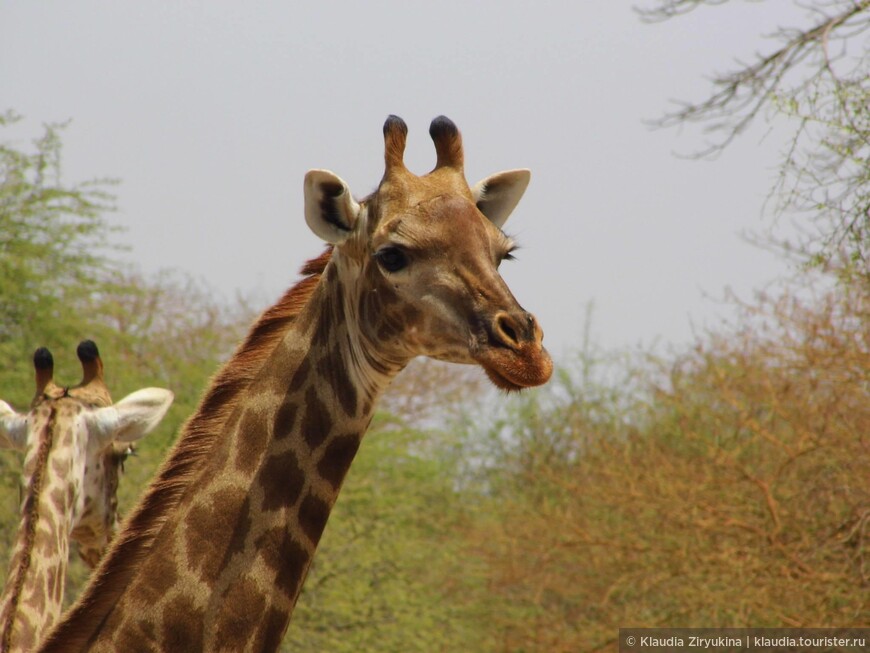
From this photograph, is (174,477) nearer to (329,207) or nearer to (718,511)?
(329,207)

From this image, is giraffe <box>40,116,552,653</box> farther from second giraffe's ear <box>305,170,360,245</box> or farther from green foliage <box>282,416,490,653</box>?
green foliage <box>282,416,490,653</box>

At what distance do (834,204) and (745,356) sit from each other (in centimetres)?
734

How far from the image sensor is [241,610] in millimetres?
3822

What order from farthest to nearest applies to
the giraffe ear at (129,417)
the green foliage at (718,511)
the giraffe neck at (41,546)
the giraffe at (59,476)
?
the green foliage at (718,511) < the giraffe ear at (129,417) < the giraffe at (59,476) < the giraffe neck at (41,546)

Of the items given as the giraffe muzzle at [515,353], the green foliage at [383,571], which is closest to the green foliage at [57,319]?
the green foliage at [383,571]

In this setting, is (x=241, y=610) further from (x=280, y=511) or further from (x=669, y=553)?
(x=669, y=553)

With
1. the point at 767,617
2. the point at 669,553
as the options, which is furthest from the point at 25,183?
the point at 767,617

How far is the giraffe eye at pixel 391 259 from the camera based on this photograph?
413cm

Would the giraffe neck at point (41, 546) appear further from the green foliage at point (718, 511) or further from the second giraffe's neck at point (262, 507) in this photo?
the green foliage at point (718, 511)

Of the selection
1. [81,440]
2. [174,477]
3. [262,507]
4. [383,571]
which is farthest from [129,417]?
[383,571]

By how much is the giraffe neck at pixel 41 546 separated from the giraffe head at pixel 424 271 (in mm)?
2034

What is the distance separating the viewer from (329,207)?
4301 mm

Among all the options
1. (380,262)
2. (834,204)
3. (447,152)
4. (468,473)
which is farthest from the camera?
(468,473)

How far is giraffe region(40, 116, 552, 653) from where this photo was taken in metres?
3.82
